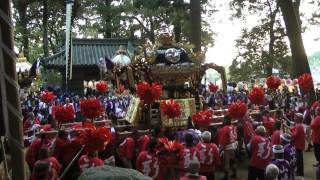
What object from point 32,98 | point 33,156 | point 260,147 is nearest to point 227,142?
point 260,147

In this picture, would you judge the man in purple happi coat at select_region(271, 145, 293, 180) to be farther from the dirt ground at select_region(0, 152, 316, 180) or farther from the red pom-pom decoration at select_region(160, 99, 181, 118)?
the red pom-pom decoration at select_region(160, 99, 181, 118)

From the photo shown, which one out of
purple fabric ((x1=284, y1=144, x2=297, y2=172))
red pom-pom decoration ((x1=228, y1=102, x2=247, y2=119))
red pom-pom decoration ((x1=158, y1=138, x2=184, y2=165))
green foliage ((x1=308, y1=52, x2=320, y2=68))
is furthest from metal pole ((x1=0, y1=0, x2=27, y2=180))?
green foliage ((x1=308, y1=52, x2=320, y2=68))

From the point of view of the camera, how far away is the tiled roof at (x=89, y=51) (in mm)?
25234

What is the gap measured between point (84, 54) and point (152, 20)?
4726 millimetres

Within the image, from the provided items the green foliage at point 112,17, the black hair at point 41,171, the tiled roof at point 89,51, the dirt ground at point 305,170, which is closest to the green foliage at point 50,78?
the green foliage at point 112,17

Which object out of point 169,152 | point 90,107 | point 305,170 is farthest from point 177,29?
point 169,152

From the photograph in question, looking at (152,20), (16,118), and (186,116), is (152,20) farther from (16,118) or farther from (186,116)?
(16,118)

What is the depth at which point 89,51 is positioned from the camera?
27703mm

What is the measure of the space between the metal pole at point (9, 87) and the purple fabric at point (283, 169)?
17.6 ft

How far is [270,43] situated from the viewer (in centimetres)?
2745

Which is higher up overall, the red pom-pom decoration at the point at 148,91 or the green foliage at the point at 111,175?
the red pom-pom decoration at the point at 148,91

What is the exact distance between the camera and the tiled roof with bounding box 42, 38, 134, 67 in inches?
993

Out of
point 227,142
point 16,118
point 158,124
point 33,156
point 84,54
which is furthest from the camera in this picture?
point 84,54

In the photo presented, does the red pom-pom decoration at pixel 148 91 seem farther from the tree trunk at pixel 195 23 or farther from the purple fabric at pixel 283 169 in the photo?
the tree trunk at pixel 195 23
